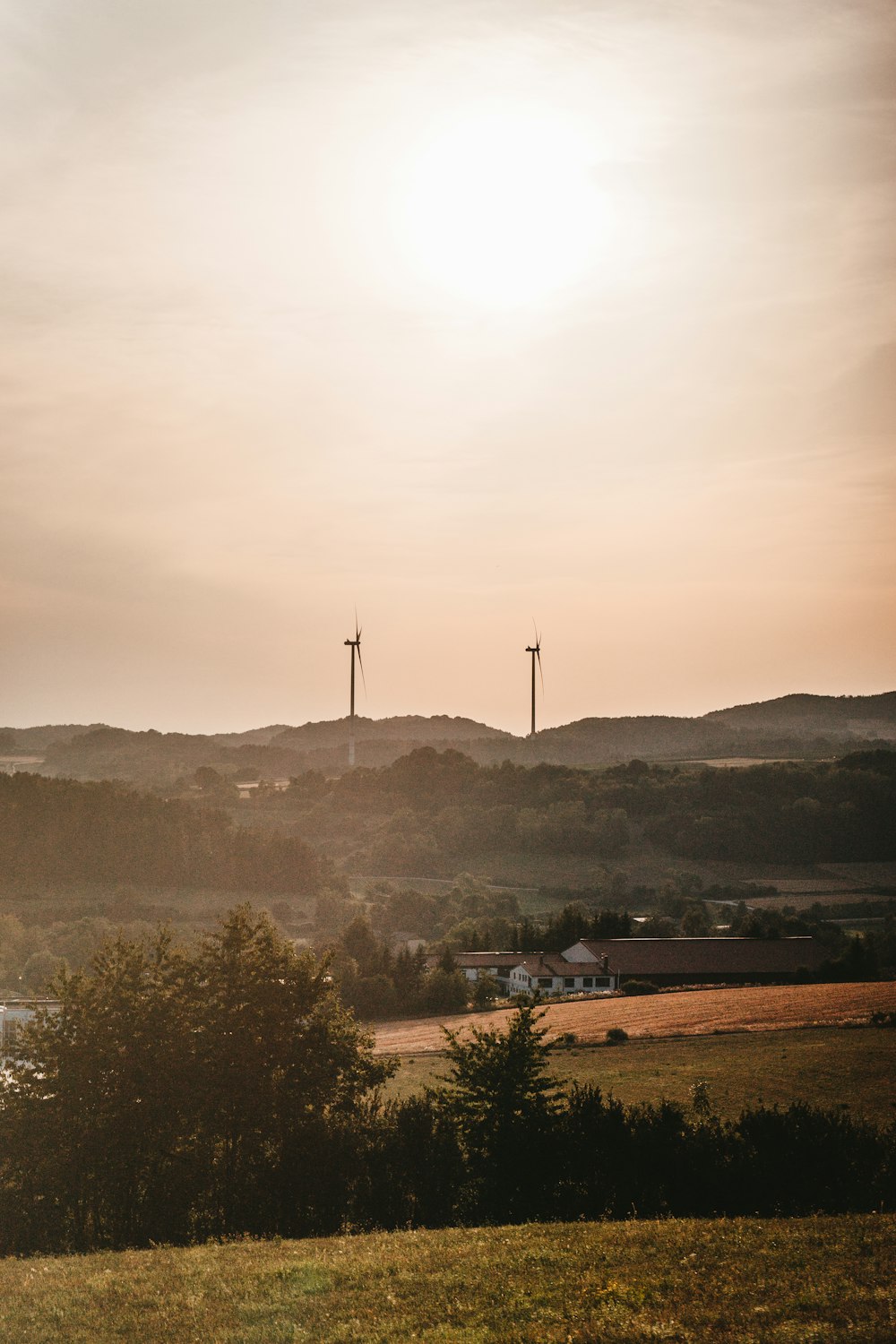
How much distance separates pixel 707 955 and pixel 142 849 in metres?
107

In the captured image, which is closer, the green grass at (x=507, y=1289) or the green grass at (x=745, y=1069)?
the green grass at (x=507, y=1289)

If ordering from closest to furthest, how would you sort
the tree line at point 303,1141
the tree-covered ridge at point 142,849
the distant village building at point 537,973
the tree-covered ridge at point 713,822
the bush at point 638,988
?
the tree line at point 303,1141
the bush at point 638,988
the distant village building at point 537,973
the tree-covered ridge at point 713,822
the tree-covered ridge at point 142,849

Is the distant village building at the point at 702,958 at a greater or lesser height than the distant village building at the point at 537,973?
greater

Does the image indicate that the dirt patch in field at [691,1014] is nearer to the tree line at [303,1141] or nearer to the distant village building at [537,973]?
the distant village building at [537,973]

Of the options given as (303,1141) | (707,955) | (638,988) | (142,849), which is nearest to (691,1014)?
(638,988)

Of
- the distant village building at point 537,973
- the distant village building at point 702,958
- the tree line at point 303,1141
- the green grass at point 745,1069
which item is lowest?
the distant village building at point 537,973

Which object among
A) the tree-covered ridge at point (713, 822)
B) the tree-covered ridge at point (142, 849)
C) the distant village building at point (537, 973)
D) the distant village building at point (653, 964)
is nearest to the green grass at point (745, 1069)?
the distant village building at point (653, 964)

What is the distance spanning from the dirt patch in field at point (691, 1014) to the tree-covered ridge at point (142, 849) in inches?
3624

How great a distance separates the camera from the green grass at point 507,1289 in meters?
14.6

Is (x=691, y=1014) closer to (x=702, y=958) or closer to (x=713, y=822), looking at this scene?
(x=702, y=958)

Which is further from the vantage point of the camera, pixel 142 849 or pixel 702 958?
pixel 142 849

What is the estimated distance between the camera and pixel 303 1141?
30.4m

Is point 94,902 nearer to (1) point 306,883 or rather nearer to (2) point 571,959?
(1) point 306,883

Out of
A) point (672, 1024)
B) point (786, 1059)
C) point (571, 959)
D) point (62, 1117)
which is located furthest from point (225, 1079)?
point (571, 959)
